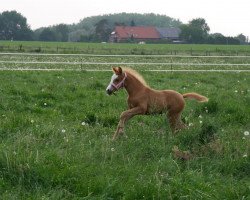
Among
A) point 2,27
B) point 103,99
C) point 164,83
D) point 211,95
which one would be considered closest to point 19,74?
point 164,83

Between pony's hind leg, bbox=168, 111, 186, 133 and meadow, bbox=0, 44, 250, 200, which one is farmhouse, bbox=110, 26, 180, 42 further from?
pony's hind leg, bbox=168, 111, 186, 133

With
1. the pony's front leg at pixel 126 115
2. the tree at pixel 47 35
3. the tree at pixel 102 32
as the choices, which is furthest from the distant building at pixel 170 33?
the pony's front leg at pixel 126 115

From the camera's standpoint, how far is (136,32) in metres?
136

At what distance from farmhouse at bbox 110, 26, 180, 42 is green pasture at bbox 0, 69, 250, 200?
118 metres

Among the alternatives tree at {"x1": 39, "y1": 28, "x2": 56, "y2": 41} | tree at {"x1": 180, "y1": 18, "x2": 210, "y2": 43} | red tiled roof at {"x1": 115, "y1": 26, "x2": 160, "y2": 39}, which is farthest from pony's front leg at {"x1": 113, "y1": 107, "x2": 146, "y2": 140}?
tree at {"x1": 39, "y1": 28, "x2": 56, "y2": 41}

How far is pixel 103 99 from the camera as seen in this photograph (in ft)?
39.9

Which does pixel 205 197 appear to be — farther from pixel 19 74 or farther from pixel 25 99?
pixel 19 74

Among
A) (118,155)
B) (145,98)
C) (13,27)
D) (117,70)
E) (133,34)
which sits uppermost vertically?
(13,27)

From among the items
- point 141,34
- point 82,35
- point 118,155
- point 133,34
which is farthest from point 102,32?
point 118,155

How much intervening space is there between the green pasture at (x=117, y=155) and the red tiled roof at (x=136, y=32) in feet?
391

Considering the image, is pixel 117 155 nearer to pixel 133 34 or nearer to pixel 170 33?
pixel 133 34

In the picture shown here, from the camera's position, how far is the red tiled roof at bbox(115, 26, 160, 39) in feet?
427

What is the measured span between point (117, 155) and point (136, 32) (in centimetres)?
13081

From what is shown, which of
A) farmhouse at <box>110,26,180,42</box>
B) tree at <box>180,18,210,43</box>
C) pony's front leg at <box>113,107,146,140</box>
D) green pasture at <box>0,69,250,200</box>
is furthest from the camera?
farmhouse at <box>110,26,180,42</box>
